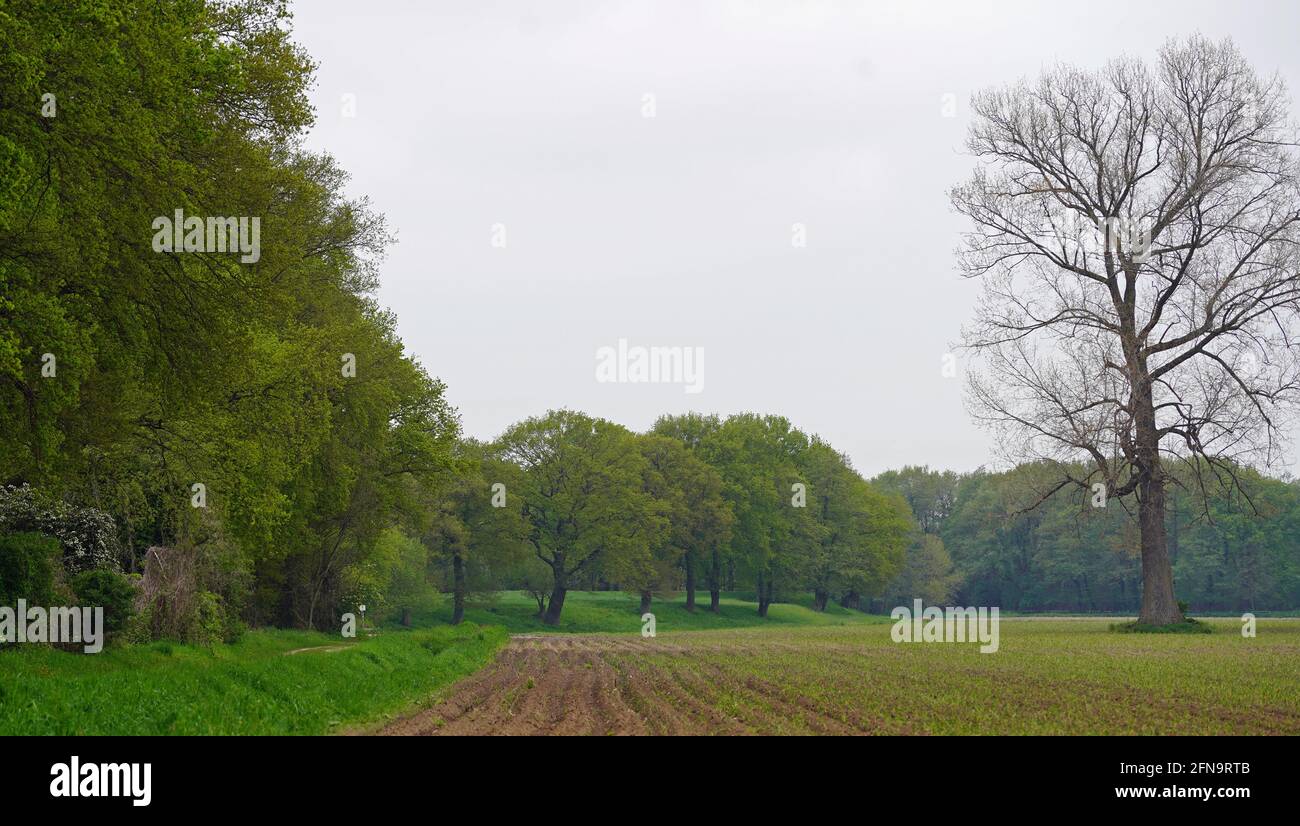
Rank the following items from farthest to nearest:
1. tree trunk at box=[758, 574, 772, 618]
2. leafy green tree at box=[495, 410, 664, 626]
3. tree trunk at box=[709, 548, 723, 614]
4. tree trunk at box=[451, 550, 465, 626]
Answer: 1. tree trunk at box=[709, 548, 723, 614]
2. tree trunk at box=[758, 574, 772, 618]
3. leafy green tree at box=[495, 410, 664, 626]
4. tree trunk at box=[451, 550, 465, 626]

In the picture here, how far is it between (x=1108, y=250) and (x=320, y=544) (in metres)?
31.2

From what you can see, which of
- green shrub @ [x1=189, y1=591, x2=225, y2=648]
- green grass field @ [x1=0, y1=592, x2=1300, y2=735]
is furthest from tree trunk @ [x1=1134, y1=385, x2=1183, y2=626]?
green shrub @ [x1=189, y1=591, x2=225, y2=648]

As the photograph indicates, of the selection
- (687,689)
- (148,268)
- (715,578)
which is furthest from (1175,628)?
(715,578)

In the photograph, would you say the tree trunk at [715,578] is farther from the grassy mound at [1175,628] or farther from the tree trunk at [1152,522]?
the tree trunk at [1152,522]

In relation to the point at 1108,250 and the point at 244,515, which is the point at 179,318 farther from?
the point at 1108,250

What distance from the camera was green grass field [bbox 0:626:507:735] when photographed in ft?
40.9

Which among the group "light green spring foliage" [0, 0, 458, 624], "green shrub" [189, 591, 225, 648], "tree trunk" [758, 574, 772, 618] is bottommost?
"tree trunk" [758, 574, 772, 618]

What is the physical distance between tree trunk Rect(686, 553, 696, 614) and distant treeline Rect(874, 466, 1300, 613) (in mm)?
25694

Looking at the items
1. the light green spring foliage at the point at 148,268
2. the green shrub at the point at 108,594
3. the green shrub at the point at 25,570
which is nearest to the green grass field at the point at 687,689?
the green shrub at the point at 108,594

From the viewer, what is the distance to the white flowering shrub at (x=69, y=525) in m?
21.6

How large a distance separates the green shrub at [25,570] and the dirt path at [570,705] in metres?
7.32

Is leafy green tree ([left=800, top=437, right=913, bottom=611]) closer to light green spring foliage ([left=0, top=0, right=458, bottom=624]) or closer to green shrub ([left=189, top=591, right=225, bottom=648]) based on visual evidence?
light green spring foliage ([left=0, top=0, right=458, bottom=624])

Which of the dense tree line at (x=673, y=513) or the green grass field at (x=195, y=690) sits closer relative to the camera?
the green grass field at (x=195, y=690)

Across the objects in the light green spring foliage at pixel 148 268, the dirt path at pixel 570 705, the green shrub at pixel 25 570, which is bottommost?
the dirt path at pixel 570 705
